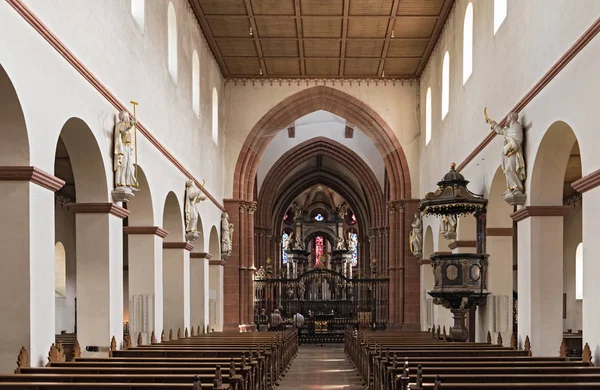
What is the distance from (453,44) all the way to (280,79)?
8113 millimetres

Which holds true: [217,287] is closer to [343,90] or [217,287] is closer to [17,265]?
[343,90]

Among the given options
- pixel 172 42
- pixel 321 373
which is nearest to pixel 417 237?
pixel 321 373

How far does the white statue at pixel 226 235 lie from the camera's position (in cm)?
2725

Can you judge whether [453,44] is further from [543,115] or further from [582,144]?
[582,144]

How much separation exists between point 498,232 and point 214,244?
11.4 m

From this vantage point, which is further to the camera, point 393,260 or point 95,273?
point 393,260

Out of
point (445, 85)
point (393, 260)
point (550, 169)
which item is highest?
point (445, 85)

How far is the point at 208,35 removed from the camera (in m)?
23.6

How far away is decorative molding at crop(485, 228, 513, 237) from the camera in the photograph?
17688mm

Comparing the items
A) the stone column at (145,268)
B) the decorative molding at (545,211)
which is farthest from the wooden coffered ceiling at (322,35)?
the decorative molding at (545,211)

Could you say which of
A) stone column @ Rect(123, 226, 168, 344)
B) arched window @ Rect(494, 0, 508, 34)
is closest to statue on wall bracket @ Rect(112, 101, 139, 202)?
stone column @ Rect(123, 226, 168, 344)

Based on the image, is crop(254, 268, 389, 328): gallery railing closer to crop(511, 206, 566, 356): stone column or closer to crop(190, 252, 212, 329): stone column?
crop(190, 252, 212, 329): stone column

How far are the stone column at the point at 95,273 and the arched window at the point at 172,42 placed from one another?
20.8 ft

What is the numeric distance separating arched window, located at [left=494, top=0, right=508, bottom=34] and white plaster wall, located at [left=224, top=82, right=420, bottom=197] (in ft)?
39.3
